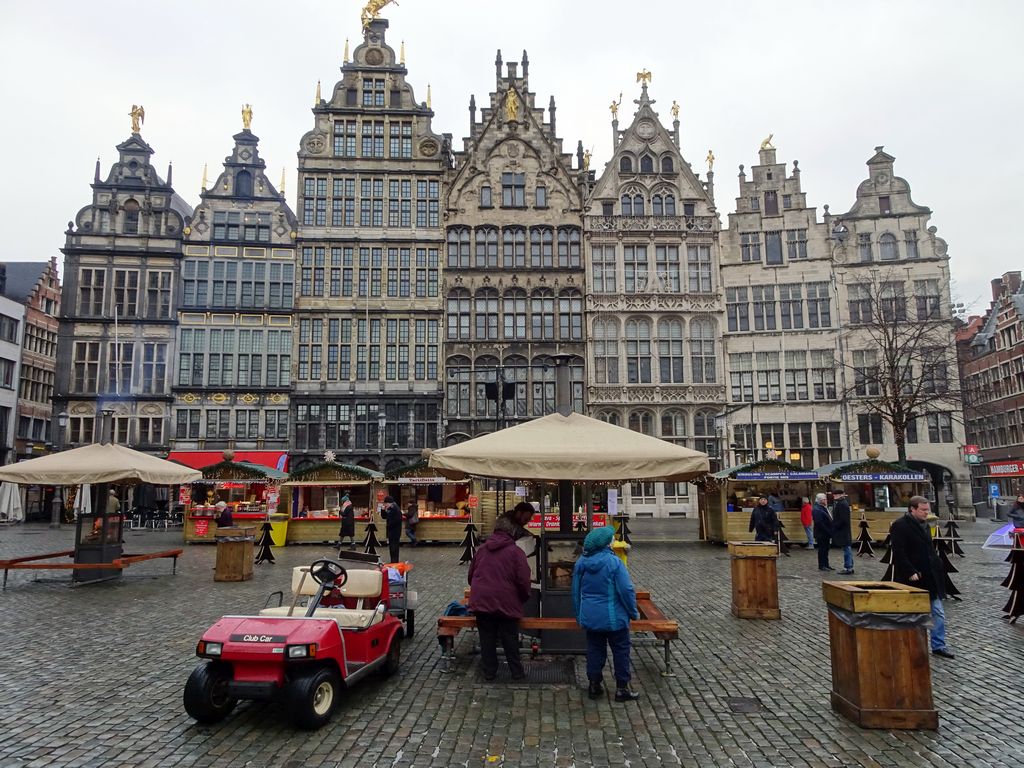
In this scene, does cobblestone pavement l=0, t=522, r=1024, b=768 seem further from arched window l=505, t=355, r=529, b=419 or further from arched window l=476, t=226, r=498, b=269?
arched window l=476, t=226, r=498, b=269

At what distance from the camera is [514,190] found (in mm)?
38438

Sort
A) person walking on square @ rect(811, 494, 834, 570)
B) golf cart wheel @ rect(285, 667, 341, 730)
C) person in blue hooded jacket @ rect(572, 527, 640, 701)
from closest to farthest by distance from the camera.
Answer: golf cart wheel @ rect(285, 667, 341, 730)
person in blue hooded jacket @ rect(572, 527, 640, 701)
person walking on square @ rect(811, 494, 834, 570)

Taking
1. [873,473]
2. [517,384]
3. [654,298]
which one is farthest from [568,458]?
[654,298]

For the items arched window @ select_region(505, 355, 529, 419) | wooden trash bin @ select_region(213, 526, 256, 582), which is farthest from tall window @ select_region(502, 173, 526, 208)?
wooden trash bin @ select_region(213, 526, 256, 582)

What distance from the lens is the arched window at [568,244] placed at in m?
38.2

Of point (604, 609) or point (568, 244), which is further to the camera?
point (568, 244)

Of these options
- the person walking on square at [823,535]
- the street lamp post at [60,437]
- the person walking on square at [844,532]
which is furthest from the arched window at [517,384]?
the street lamp post at [60,437]

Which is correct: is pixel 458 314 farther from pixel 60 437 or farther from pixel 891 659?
pixel 891 659

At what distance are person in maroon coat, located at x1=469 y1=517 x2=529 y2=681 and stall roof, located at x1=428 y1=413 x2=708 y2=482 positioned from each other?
88 cm

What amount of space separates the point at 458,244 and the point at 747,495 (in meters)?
21.1

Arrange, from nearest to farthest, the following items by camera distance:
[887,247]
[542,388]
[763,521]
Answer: [763,521] → [542,388] → [887,247]

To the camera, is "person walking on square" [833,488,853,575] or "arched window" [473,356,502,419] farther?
"arched window" [473,356,502,419]

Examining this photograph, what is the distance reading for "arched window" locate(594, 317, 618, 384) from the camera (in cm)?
3722

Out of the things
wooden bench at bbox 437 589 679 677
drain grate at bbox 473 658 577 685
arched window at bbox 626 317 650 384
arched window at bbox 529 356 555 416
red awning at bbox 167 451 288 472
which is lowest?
drain grate at bbox 473 658 577 685
